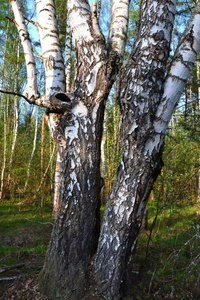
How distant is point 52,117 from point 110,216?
105 cm

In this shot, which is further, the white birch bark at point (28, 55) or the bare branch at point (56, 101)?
the white birch bark at point (28, 55)

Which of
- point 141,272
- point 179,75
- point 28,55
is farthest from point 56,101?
point 141,272

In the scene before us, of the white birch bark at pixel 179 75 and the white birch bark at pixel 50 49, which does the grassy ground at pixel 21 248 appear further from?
the white birch bark at pixel 179 75

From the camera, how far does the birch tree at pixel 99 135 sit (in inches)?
67.8

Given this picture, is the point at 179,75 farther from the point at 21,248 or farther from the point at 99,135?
the point at 21,248

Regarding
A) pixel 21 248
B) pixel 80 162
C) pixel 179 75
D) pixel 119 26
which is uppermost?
pixel 119 26

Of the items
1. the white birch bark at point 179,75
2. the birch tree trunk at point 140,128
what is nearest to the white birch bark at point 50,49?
the birch tree trunk at point 140,128

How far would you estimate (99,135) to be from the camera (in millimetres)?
2012

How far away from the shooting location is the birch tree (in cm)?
172

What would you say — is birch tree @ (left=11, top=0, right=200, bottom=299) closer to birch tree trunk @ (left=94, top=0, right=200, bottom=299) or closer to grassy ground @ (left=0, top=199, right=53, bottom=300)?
birch tree trunk @ (left=94, top=0, right=200, bottom=299)

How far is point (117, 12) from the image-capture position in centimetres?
229

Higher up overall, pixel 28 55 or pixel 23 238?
pixel 28 55

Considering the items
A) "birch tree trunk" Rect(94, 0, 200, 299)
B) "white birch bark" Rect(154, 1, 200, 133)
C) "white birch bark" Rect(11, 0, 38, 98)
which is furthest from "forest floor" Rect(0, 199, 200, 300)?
"white birch bark" Rect(11, 0, 38, 98)

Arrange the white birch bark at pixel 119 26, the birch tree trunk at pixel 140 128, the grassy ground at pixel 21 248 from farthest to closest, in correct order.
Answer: the white birch bark at pixel 119 26 → the grassy ground at pixel 21 248 → the birch tree trunk at pixel 140 128
